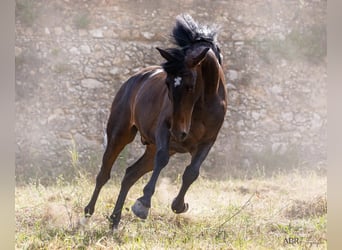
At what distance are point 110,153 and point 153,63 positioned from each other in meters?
0.66

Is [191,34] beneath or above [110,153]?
above

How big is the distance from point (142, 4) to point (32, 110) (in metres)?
0.95

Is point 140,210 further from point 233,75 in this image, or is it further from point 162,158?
point 233,75

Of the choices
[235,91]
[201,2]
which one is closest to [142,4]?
[201,2]

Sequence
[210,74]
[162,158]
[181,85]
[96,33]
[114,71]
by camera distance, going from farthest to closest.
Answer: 1. [114,71]
2. [96,33]
3. [210,74]
4. [162,158]
5. [181,85]

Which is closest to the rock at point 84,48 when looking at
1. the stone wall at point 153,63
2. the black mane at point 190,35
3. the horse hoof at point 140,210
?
the stone wall at point 153,63

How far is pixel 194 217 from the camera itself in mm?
4617

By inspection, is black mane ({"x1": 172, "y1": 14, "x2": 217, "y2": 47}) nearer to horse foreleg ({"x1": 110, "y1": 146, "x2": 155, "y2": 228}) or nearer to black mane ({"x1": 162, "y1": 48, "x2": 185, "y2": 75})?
black mane ({"x1": 162, "y1": 48, "x2": 185, "y2": 75})

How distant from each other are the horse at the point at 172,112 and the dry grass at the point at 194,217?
86 millimetres

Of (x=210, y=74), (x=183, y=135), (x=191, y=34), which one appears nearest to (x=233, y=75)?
(x=210, y=74)

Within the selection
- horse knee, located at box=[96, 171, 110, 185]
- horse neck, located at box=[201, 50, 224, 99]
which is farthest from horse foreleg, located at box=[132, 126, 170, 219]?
horse knee, located at box=[96, 171, 110, 185]

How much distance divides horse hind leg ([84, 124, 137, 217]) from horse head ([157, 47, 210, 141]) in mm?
625

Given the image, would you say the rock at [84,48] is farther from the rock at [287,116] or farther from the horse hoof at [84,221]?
the rock at [287,116]

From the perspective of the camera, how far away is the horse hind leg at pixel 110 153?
183 inches
